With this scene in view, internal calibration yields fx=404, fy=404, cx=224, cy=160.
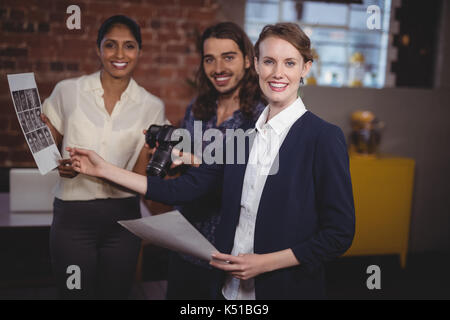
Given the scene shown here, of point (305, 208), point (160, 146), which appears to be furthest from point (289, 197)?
point (160, 146)

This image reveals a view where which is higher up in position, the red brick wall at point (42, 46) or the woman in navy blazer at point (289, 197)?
the red brick wall at point (42, 46)

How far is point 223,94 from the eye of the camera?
142cm

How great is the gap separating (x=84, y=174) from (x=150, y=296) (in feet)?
4.82

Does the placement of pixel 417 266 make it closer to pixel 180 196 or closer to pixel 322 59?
pixel 322 59

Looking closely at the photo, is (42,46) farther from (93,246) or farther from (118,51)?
(93,246)

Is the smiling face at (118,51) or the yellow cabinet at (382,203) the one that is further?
the yellow cabinet at (382,203)

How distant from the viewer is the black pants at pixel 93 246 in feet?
3.80

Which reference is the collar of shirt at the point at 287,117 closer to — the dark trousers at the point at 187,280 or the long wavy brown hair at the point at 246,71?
the long wavy brown hair at the point at 246,71

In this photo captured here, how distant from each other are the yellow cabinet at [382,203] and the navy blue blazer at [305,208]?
1.82m

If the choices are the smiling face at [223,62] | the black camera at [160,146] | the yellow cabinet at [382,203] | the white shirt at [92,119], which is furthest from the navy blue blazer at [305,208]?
the yellow cabinet at [382,203]

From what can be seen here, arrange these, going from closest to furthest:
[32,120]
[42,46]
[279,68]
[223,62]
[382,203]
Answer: [279,68] → [32,120] → [42,46] → [223,62] → [382,203]

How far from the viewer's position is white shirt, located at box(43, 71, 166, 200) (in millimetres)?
1122

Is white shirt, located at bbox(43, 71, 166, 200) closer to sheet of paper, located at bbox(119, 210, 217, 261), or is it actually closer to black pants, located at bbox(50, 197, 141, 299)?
black pants, located at bbox(50, 197, 141, 299)

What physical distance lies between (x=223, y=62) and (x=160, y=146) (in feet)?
1.33
